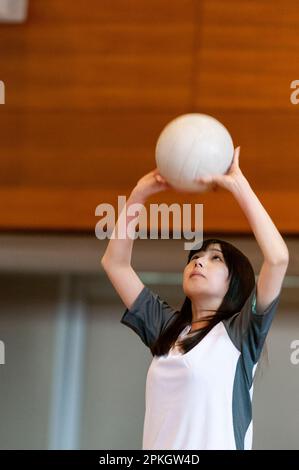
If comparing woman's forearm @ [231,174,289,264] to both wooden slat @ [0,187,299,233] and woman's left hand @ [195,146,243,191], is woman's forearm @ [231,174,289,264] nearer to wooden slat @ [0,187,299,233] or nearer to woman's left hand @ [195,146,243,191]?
woman's left hand @ [195,146,243,191]

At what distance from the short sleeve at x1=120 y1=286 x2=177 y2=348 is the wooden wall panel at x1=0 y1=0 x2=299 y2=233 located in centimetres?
73

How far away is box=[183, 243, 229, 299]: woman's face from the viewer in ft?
3.52

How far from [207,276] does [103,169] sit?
2.86ft

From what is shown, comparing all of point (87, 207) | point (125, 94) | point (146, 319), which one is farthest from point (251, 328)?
point (125, 94)

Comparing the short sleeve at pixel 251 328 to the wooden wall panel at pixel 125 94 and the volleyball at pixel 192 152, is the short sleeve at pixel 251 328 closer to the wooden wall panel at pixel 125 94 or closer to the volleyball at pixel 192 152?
the volleyball at pixel 192 152

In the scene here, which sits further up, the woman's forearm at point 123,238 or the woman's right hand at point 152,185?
the woman's right hand at point 152,185

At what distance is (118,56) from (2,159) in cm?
36

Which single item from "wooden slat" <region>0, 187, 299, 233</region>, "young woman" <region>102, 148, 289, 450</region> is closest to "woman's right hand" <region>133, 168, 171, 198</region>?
"young woman" <region>102, 148, 289, 450</region>

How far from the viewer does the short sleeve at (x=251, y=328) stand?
1.01 metres

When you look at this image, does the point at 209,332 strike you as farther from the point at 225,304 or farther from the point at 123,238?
the point at 123,238

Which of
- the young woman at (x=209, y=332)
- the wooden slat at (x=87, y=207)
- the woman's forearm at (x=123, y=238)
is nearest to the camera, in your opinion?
the young woman at (x=209, y=332)

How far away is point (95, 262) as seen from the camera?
184 centimetres

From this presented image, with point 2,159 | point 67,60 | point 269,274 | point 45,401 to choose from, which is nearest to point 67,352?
point 45,401

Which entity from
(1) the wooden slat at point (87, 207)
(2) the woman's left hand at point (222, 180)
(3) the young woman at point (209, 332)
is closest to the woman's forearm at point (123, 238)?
(3) the young woman at point (209, 332)
